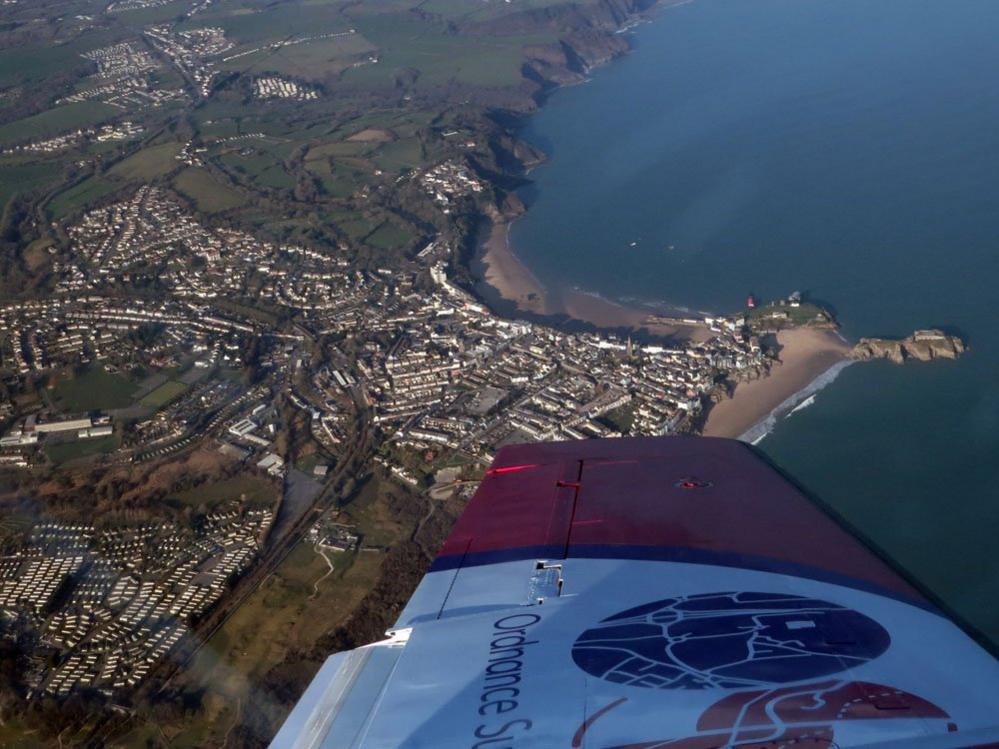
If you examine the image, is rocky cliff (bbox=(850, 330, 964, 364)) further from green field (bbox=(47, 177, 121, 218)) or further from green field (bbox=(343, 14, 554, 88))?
green field (bbox=(343, 14, 554, 88))

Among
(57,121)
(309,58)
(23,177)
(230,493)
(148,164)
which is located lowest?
(230,493)

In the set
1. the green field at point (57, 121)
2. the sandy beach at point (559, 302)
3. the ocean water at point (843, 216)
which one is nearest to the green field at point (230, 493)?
the ocean water at point (843, 216)

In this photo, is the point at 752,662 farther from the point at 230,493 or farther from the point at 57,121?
the point at 57,121

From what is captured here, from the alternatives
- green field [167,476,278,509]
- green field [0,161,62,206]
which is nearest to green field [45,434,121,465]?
green field [167,476,278,509]

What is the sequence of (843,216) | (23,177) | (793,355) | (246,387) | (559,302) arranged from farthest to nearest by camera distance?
(23,177) → (843,216) → (559,302) → (793,355) → (246,387)

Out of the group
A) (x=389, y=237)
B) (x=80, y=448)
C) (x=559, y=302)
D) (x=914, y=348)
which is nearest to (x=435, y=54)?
(x=389, y=237)

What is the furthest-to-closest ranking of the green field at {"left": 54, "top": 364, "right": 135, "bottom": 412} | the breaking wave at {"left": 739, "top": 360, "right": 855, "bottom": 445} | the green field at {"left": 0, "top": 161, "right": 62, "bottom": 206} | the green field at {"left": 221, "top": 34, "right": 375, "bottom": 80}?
1. the green field at {"left": 221, "top": 34, "right": 375, "bottom": 80}
2. the green field at {"left": 0, "top": 161, "right": 62, "bottom": 206}
3. the green field at {"left": 54, "top": 364, "right": 135, "bottom": 412}
4. the breaking wave at {"left": 739, "top": 360, "right": 855, "bottom": 445}
